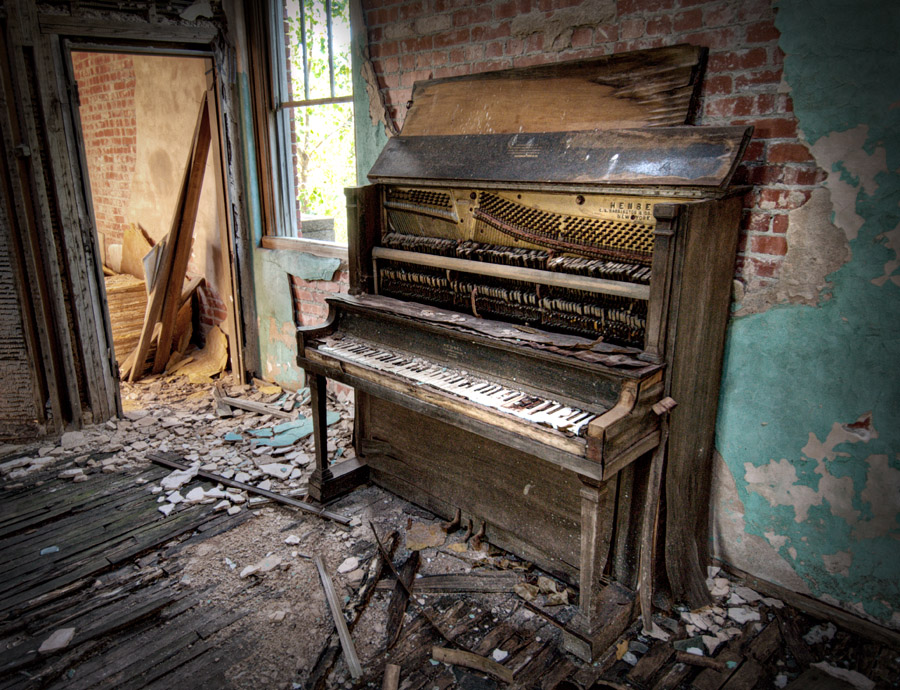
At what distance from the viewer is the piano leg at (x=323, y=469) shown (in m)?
3.24

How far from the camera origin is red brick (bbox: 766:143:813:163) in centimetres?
226

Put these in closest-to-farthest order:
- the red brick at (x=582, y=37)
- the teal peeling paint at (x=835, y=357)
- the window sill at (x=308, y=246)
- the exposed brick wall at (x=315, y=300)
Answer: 1. the teal peeling paint at (x=835, y=357)
2. the red brick at (x=582, y=37)
3. the window sill at (x=308, y=246)
4. the exposed brick wall at (x=315, y=300)

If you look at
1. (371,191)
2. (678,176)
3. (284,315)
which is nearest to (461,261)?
(371,191)

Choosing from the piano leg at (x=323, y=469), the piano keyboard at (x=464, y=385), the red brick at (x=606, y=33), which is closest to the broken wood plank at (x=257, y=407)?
the piano leg at (x=323, y=469)

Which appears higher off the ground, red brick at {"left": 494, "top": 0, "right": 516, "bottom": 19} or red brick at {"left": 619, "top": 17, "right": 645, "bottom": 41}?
red brick at {"left": 494, "top": 0, "right": 516, "bottom": 19}

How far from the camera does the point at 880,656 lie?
2.33 meters

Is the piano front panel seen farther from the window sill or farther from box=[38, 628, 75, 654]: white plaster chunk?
box=[38, 628, 75, 654]: white plaster chunk

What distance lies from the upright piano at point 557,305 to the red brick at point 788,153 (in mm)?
211

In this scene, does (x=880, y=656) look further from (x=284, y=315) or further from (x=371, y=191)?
(x=284, y=315)

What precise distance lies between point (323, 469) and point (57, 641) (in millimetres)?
1319

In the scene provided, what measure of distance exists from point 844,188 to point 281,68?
3660 millimetres

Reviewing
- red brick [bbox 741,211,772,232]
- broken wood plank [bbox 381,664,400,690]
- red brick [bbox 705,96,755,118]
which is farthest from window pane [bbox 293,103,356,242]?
broken wood plank [bbox 381,664,400,690]

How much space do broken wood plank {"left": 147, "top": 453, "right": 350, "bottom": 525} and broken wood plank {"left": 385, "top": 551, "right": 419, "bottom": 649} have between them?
46 centimetres

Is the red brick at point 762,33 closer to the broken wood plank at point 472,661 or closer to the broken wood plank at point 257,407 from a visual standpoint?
the broken wood plank at point 472,661
